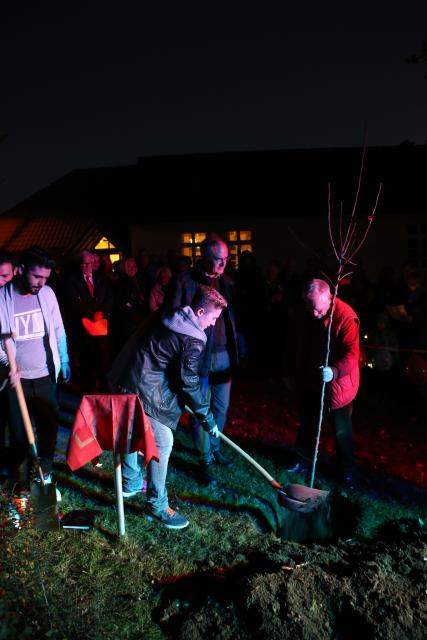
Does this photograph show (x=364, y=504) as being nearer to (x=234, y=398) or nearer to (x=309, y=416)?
(x=309, y=416)

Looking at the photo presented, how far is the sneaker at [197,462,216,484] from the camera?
554cm

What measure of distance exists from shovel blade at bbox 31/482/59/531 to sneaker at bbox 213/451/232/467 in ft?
7.05

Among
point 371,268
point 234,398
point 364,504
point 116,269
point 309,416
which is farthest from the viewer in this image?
point 371,268

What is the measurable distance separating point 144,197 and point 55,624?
61.5 feet

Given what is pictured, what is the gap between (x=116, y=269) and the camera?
1050cm

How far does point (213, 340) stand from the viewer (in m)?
5.64

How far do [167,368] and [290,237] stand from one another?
15974mm

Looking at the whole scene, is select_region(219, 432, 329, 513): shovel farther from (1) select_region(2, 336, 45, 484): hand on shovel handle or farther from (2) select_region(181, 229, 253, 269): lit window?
(2) select_region(181, 229, 253, 269): lit window

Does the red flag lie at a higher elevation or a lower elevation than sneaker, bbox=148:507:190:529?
higher


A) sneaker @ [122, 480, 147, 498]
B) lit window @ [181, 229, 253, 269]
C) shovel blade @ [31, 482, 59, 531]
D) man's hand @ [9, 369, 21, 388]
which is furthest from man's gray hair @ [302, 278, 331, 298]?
lit window @ [181, 229, 253, 269]

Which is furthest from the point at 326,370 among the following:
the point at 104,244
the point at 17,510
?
the point at 104,244

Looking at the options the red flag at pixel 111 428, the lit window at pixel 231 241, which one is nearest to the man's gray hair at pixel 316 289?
the red flag at pixel 111 428

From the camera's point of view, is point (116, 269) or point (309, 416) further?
point (116, 269)

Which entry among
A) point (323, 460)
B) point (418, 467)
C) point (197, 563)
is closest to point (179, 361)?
point (197, 563)
